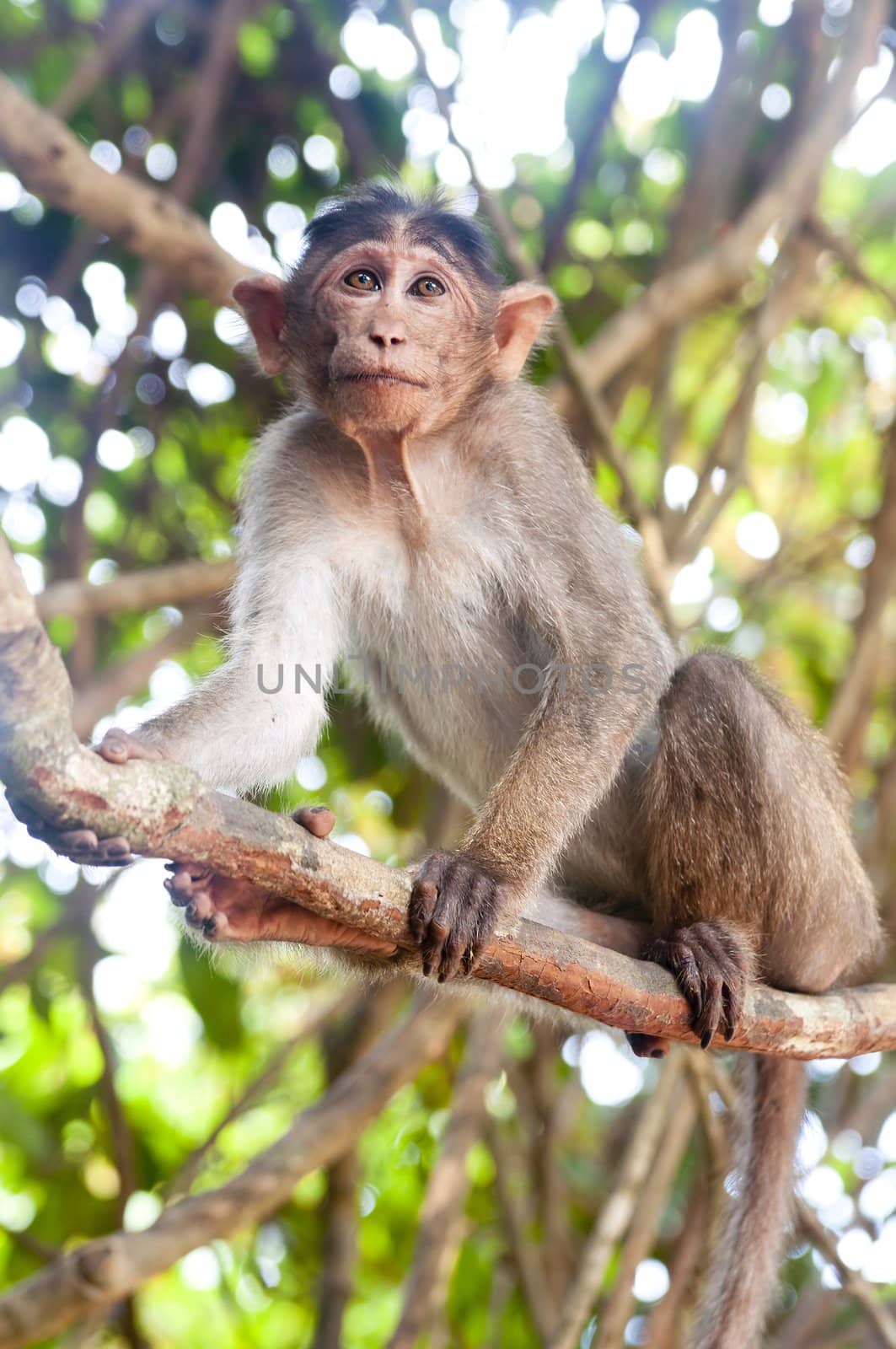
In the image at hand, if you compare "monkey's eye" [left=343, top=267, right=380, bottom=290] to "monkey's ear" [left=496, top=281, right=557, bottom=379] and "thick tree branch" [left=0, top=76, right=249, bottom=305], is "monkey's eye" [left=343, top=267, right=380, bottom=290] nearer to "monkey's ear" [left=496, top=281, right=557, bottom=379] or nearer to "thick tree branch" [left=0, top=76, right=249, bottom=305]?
"monkey's ear" [left=496, top=281, right=557, bottom=379]

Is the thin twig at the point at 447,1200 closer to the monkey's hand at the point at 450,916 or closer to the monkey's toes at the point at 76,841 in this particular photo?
the monkey's hand at the point at 450,916

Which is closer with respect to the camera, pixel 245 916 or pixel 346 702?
pixel 245 916

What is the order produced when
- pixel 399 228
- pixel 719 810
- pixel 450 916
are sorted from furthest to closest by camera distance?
pixel 399 228, pixel 719 810, pixel 450 916

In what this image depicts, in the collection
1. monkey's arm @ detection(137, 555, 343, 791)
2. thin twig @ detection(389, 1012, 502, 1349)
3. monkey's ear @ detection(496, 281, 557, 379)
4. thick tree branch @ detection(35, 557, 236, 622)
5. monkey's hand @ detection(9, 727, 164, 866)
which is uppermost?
monkey's ear @ detection(496, 281, 557, 379)

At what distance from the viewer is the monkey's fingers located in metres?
3.09

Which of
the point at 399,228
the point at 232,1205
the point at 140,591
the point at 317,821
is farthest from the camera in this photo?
the point at 140,591

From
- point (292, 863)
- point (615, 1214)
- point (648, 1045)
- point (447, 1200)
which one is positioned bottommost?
Result: point (447, 1200)

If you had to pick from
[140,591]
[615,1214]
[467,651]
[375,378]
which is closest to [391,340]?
[375,378]

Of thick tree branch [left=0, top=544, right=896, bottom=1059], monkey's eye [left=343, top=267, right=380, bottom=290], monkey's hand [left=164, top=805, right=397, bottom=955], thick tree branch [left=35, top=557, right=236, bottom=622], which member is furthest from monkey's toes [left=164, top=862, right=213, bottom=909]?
thick tree branch [left=35, top=557, right=236, bottom=622]

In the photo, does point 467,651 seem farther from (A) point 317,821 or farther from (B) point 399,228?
(A) point 317,821

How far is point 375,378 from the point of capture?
4215mm

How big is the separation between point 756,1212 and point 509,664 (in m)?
2.08

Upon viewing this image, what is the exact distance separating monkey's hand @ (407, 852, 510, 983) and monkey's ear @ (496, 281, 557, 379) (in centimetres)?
208

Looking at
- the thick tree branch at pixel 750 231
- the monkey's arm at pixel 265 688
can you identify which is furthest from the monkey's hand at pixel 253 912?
the thick tree branch at pixel 750 231
